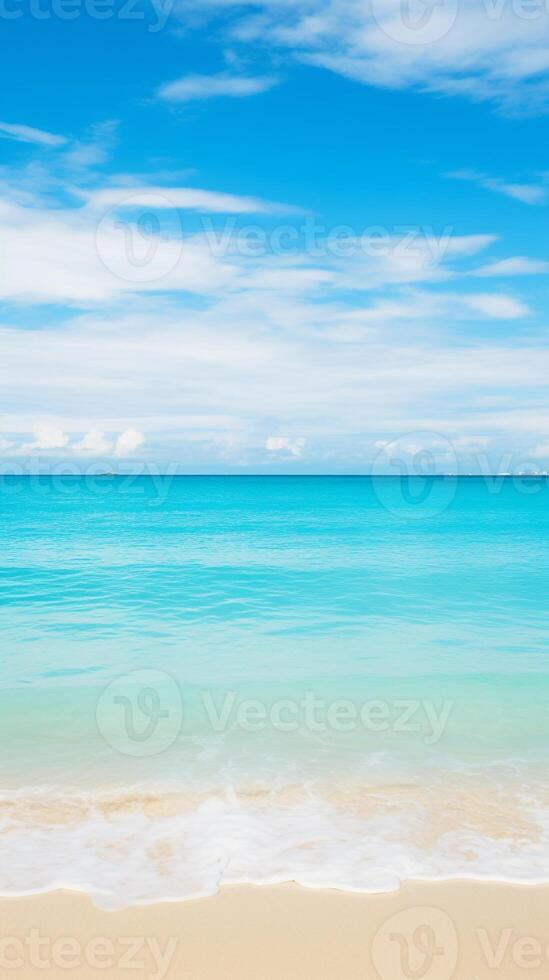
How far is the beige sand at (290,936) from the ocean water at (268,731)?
0.28 metres

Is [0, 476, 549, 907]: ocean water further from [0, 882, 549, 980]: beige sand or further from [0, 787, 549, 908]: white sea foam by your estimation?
[0, 882, 549, 980]: beige sand

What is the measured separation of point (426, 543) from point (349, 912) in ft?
113

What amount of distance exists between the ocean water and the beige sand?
283mm

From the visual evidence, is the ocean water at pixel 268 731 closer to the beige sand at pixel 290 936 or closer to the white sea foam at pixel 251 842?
the white sea foam at pixel 251 842

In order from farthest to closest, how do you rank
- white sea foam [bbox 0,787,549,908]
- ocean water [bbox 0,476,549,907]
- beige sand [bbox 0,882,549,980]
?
ocean water [bbox 0,476,549,907]
white sea foam [bbox 0,787,549,908]
beige sand [bbox 0,882,549,980]

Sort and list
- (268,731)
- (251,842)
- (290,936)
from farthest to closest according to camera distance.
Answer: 1. (268,731)
2. (251,842)
3. (290,936)

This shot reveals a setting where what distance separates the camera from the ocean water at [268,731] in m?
6.89

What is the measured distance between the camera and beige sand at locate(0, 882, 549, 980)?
17.6 ft

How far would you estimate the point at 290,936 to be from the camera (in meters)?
5.71

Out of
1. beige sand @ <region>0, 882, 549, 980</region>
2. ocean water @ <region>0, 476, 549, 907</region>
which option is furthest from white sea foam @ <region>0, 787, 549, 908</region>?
beige sand @ <region>0, 882, 549, 980</region>

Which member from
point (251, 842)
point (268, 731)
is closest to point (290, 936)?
point (251, 842)

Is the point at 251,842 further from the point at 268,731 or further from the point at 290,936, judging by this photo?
the point at 268,731

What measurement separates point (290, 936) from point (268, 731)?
475cm

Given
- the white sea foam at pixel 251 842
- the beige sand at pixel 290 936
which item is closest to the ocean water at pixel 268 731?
the white sea foam at pixel 251 842
